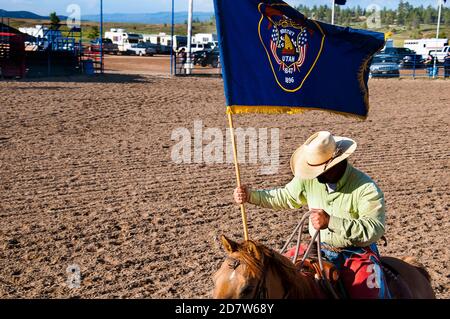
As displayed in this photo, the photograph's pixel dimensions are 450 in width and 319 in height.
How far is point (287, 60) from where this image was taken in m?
4.62

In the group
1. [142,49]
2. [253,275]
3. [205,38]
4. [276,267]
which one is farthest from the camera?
[205,38]

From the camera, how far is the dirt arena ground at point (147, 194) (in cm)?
611

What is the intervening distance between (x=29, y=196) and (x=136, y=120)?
678 cm

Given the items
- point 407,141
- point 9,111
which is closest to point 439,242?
point 407,141

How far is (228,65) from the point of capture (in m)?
4.48

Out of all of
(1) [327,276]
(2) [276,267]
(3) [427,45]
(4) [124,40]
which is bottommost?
(1) [327,276]

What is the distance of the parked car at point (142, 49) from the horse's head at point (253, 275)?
50047 millimetres

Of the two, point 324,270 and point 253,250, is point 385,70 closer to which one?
point 324,270

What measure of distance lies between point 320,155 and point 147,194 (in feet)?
17.8

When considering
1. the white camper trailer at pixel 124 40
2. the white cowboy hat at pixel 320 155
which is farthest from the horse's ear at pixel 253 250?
the white camper trailer at pixel 124 40

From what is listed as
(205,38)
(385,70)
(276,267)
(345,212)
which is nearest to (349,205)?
(345,212)

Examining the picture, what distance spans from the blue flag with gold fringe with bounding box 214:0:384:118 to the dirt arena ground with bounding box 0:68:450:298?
1963mm

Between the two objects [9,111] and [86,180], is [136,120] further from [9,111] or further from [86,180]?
[86,180]

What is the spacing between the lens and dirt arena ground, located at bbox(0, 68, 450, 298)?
20.0 ft
